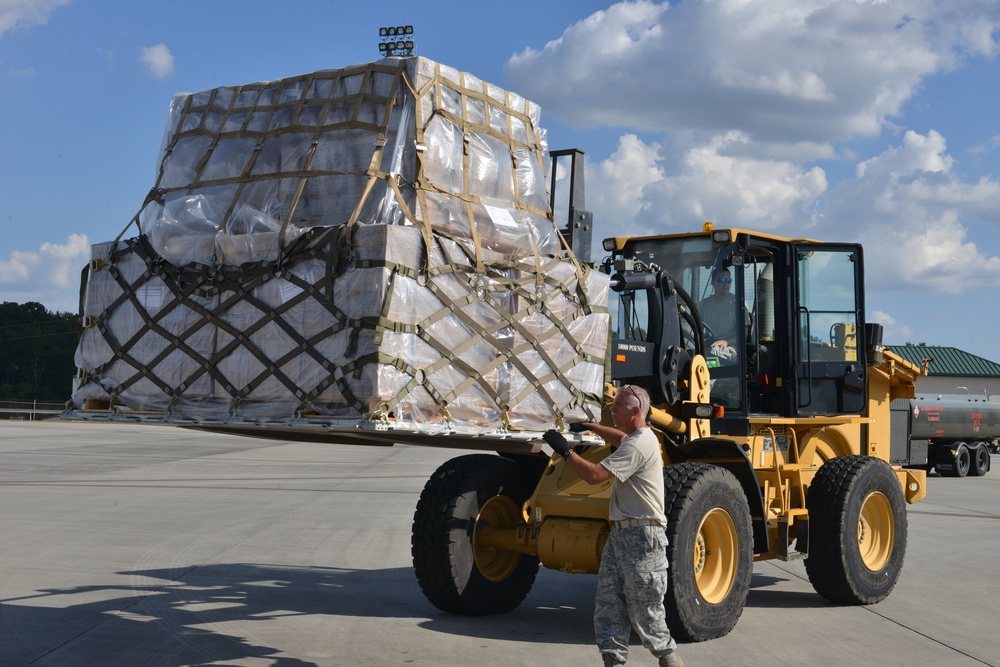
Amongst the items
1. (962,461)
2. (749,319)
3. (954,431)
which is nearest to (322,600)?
(749,319)

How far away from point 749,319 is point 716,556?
220 cm

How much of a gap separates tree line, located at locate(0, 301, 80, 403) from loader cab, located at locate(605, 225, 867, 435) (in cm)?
7959

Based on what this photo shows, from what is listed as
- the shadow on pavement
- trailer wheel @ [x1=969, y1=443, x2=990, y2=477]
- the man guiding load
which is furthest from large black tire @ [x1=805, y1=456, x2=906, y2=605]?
trailer wheel @ [x1=969, y1=443, x2=990, y2=477]

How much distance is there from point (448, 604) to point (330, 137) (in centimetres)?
362

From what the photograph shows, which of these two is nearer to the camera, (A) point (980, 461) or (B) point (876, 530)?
(B) point (876, 530)

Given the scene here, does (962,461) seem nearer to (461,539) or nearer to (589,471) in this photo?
(461,539)

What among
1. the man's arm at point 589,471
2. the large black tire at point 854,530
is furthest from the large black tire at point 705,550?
the large black tire at point 854,530

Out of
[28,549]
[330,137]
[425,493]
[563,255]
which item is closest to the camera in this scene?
[330,137]

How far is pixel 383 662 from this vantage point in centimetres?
692

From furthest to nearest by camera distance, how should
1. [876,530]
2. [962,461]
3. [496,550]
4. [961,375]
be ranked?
1. [961,375]
2. [962,461]
3. [876,530]
4. [496,550]

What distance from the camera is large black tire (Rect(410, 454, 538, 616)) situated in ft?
27.2

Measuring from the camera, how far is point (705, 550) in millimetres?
7926

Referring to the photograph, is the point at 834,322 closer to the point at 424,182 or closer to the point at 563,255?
the point at 563,255

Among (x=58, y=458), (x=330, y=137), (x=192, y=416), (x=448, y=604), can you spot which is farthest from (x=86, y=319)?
(x=58, y=458)
